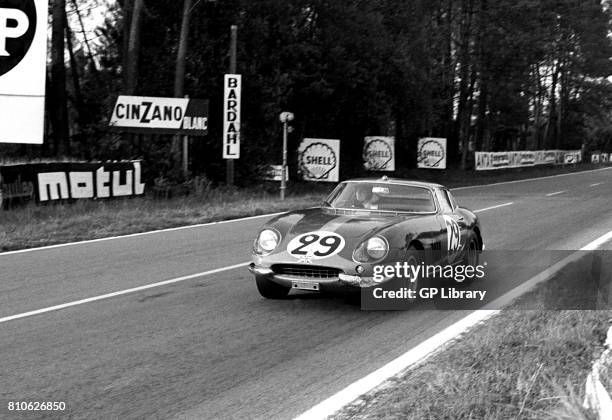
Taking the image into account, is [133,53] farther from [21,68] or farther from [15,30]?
[21,68]

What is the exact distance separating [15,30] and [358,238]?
1025 centimetres

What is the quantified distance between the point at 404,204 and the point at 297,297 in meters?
1.65

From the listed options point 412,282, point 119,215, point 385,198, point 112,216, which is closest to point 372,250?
point 412,282

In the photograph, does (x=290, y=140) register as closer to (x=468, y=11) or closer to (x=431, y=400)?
(x=468, y=11)

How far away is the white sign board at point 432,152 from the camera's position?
1431 inches

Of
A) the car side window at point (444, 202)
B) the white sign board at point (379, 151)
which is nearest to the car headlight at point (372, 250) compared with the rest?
the car side window at point (444, 202)

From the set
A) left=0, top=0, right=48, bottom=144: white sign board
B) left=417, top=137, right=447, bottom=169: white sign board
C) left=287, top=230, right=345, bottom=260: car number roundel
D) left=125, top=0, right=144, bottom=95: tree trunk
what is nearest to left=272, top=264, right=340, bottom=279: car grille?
left=287, top=230, right=345, bottom=260: car number roundel

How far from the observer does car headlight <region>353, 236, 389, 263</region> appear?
686cm

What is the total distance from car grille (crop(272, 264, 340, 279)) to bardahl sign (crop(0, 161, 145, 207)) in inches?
387

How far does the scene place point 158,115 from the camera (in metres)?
21.9

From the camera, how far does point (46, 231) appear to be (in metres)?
13.0

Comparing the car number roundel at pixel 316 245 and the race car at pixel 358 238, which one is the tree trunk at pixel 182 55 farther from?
the car number roundel at pixel 316 245

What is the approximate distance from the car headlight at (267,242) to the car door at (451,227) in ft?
6.19

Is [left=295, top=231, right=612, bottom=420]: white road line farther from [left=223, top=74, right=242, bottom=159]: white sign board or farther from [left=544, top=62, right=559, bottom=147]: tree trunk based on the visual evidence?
[left=544, top=62, right=559, bottom=147]: tree trunk
